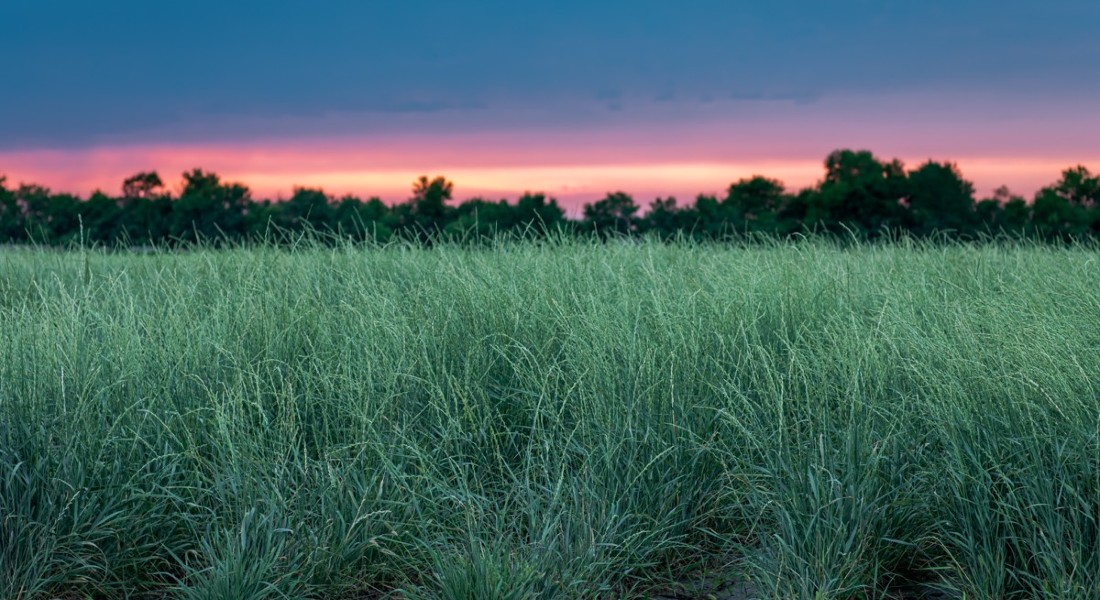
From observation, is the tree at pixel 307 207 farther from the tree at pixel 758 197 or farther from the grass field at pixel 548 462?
the grass field at pixel 548 462

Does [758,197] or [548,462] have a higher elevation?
[758,197]

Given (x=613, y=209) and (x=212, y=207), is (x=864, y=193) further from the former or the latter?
(x=212, y=207)

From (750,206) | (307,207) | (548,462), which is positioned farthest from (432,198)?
(548,462)

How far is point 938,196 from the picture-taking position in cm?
1717

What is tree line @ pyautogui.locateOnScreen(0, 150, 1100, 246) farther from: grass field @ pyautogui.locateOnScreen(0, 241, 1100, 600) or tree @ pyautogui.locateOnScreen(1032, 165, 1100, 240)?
grass field @ pyautogui.locateOnScreen(0, 241, 1100, 600)

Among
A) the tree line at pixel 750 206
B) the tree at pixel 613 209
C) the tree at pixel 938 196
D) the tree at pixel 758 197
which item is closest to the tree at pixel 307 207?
the tree line at pixel 750 206

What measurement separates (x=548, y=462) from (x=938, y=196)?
15.5 m

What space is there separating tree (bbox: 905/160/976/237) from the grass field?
1285cm

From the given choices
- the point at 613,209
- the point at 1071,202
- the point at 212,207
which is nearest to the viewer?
the point at 613,209

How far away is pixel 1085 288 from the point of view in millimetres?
6039

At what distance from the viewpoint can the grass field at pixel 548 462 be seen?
3135mm

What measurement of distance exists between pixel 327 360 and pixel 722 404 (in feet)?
6.61

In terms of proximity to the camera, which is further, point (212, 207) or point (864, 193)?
point (864, 193)

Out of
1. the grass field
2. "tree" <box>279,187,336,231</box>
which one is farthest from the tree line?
the grass field
